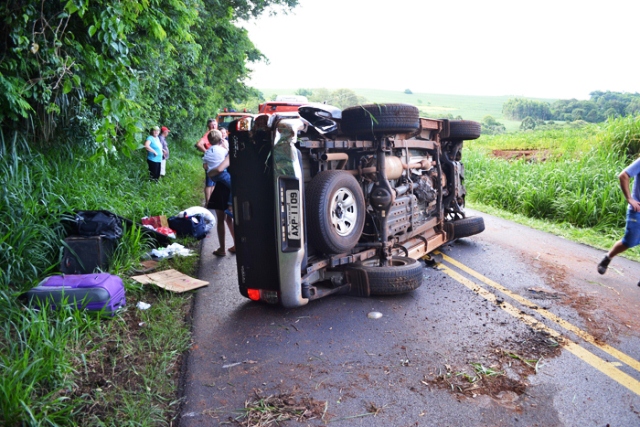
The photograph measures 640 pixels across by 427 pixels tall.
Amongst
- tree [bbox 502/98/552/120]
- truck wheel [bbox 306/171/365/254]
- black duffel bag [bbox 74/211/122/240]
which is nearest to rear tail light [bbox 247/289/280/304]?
truck wheel [bbox 306/171/365/254]

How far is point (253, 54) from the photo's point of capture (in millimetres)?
24422

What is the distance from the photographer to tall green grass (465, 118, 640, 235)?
9633 millimetres

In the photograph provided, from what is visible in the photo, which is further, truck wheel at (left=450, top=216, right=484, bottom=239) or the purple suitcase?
truck wheel at (left=450, top=216, right=484, bottom=239)

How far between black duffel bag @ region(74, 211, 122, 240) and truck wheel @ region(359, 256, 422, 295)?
3.02 metres

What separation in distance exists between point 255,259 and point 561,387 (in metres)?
2.84

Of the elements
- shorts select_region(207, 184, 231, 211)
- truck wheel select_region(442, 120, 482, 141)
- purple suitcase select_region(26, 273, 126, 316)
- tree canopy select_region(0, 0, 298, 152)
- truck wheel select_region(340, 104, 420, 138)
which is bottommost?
purple suitcase select_region(26, 273, 126, 316)

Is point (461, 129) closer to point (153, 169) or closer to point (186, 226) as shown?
point (186, 226)

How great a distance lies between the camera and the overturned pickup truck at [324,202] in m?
4.38

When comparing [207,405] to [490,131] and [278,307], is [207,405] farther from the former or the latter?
[490,131]

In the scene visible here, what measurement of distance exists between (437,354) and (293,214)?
5.82 feet

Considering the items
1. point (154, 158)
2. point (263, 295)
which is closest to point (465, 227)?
point (263, 295)

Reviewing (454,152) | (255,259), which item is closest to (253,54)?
(454,152)

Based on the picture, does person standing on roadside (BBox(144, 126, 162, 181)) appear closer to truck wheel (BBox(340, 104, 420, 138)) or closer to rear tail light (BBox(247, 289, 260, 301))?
truck wheel (BBox(340, 104, 420, 138))

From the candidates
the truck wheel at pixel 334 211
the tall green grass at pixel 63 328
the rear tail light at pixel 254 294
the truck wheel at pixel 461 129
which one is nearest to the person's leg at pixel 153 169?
the tall green grass at pixel 63 328
